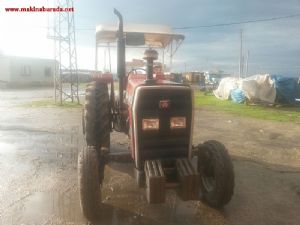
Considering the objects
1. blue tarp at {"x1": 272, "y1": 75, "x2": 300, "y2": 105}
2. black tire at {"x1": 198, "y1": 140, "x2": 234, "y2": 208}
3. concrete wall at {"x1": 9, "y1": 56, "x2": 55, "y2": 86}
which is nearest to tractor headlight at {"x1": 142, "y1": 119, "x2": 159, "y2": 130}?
black tire at {"x1": 198, "y1": 140, "x2": 234, "y2": 208}

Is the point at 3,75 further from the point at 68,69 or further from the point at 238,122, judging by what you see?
the point at 238,122

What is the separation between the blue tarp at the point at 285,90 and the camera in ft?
59.5

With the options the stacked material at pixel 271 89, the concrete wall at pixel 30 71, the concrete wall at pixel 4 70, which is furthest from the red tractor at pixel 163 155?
the concrete wall at pixel 30 71

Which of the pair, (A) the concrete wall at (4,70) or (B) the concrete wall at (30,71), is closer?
(A) the concrete wall at (4,70)

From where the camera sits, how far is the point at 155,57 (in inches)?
167

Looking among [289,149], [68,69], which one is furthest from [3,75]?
[289,149]

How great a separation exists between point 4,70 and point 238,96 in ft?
88.5

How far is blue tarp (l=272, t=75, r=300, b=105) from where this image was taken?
18.1 metres

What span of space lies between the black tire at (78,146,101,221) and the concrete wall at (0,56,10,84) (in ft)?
114

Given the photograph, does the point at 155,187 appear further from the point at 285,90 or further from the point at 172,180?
the point at 285,90

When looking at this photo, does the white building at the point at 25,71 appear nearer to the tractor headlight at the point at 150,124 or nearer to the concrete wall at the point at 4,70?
the concrete wall at the point at 4,70

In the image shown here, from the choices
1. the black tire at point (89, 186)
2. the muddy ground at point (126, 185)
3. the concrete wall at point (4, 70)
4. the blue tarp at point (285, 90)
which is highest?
the concrete wall at point (4, 70)

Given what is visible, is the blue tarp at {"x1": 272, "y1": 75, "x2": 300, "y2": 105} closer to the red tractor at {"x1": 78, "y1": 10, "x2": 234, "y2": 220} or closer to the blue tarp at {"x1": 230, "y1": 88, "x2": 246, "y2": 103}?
the blue tarp at {"x1": 230, "y1": 88, "x2": 246, "y2": 103}

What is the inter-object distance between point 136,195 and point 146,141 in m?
1.16
